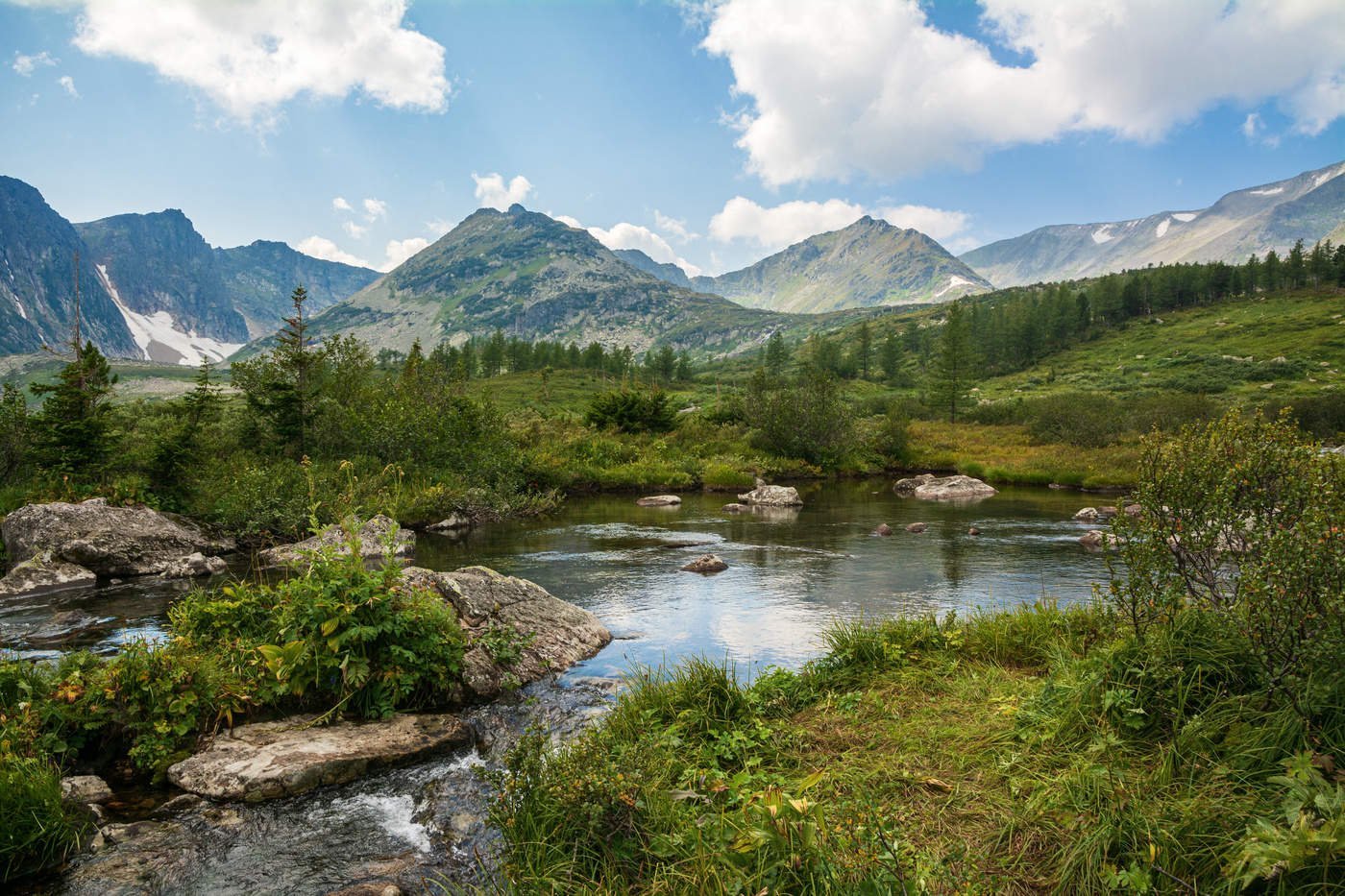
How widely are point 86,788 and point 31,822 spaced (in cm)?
125

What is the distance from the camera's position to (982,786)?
5980mm

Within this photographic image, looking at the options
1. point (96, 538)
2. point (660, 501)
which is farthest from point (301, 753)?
point (660, 501)

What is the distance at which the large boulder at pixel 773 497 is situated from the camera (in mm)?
36625

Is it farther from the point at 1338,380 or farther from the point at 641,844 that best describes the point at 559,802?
the point at 1338,380

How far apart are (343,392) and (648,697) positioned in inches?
1317

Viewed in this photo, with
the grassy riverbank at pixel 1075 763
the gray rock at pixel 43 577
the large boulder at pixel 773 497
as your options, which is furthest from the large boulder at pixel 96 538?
the large boulder at pixel 773 497

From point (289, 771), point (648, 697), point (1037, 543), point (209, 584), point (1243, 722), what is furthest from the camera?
point (1037, 543)

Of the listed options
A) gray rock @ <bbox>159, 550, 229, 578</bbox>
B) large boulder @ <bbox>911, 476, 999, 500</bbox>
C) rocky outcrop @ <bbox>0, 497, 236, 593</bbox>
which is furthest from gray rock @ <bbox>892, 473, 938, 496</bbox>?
rocky outcrop @ <bbox>0, 497, 236, 593</bbox>

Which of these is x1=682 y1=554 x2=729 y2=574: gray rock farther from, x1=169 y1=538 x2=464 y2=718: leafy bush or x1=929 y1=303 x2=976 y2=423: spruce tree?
x1=929 y1=303 x2=976 y2=423: spruce tree

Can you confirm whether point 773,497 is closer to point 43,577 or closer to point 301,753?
point 43,577

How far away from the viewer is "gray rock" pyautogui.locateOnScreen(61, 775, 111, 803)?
257 inches

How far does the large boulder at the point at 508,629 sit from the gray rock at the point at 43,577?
1213 centimetres

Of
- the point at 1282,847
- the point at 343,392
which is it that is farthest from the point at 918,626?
the point at 343,392

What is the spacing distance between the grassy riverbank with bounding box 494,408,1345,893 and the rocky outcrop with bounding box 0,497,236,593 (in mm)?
17772
